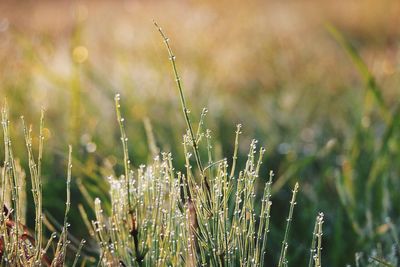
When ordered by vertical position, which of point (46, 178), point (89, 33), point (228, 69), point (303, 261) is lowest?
point (303, 261)

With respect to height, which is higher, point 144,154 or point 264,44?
point 264,44

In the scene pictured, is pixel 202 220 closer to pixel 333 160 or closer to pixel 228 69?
pixel 333 160

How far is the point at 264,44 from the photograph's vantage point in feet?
9.14

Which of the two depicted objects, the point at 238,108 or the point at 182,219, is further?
the point at 238,108

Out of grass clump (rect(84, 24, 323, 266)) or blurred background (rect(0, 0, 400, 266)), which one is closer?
grass clump (rect(84, 24, 323, 266))

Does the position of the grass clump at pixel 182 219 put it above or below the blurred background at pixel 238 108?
below

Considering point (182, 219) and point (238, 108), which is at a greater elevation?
point (238, 108)

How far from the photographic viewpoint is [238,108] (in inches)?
98.8

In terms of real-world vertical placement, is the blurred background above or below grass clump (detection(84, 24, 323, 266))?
above

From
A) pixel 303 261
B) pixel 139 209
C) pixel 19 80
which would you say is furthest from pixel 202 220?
pixel 19 80

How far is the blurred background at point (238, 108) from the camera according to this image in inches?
63.5

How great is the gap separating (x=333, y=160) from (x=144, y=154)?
580mm

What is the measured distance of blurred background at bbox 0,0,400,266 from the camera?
1612 millimetres

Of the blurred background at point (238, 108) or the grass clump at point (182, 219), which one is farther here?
the blurred background at point (238, 108)
